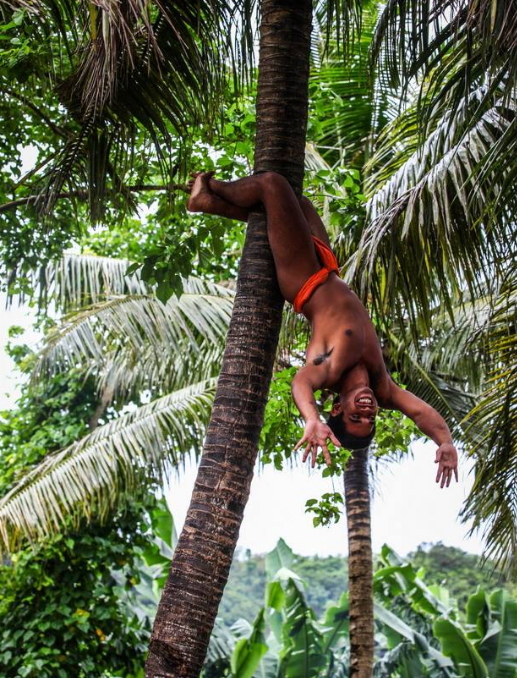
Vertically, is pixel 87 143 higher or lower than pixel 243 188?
higher

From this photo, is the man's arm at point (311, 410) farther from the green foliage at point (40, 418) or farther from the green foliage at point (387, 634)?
the green foliage at point (387, 634)

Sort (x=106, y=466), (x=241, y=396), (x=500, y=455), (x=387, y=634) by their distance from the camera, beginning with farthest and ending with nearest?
(x=387, y=634), (x=106, y=466), (x=500, y=455), (x=241, y=396)

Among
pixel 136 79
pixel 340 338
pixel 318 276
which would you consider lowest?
pixel 340 338

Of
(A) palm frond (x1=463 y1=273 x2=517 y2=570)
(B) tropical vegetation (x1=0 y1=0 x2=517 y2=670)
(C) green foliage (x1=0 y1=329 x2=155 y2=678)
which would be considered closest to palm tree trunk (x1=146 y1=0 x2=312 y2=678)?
(B) tropical vegetation (x1=0 y1=0 x2=517 y2=670)

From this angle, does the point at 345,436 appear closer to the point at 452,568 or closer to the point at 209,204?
the point at 209,204

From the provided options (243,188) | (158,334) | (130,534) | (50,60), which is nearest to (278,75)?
(243,188)

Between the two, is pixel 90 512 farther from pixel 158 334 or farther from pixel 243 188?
pixel 243 188

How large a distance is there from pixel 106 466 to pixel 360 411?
6704 mm

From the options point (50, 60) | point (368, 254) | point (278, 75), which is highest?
point (50, 60)

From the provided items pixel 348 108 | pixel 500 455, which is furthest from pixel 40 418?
pixel 500 455

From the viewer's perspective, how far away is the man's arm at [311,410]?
361 cm

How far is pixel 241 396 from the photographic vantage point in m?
4.02

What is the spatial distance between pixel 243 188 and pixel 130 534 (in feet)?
27.1

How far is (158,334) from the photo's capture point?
10.7 metres
